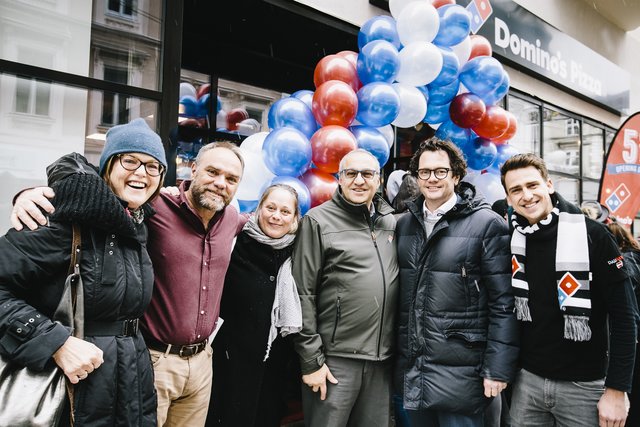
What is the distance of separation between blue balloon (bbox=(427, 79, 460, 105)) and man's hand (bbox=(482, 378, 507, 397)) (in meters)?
3.00

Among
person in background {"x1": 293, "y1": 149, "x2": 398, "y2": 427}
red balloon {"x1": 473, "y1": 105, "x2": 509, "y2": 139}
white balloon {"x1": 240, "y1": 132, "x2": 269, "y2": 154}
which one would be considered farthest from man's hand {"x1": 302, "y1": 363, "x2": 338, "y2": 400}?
red balloon {"x1": 473, "y1": 105, "x2": 509, "y2": 139}

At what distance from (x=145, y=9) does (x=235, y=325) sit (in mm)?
2932

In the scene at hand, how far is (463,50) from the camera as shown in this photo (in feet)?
14.9

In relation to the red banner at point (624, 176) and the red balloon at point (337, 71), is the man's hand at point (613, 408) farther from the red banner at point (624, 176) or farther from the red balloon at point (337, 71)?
the red banner at point (624, 176)

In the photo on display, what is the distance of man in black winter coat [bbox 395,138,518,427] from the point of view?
2.27 m

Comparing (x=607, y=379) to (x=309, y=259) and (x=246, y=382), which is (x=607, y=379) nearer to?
(x=309, y=259)

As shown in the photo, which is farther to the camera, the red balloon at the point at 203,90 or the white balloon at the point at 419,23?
the red balloon at the point at 203,90

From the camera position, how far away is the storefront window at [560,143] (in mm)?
8226

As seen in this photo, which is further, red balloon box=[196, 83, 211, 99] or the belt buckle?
red balloon box=[196, 83, 211, 99]

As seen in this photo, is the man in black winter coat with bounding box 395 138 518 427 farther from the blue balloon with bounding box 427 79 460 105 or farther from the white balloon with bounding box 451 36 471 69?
the white balloon with bounding box 451 36 471 69

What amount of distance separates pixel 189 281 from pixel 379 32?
298 cm

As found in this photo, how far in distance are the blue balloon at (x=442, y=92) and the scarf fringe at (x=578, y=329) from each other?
9.50 feet

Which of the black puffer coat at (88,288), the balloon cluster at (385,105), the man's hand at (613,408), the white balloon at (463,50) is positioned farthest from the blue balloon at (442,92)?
the black puffer coat at (88,288)

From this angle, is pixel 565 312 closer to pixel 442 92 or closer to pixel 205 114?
pixel 442 92
